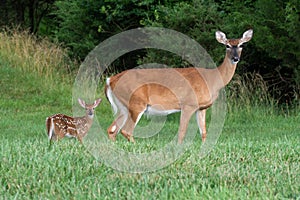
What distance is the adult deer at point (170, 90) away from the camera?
11.0 meters

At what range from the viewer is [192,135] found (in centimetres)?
1207

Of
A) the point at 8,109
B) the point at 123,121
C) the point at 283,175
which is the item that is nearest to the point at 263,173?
the point at 283,175

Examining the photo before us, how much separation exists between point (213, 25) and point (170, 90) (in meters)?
6.82

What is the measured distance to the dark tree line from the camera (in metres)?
15.4

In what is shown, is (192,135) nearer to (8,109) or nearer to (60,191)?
(8,109)

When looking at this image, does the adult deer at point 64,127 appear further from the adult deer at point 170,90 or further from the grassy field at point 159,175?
the grassy field at point 159,175

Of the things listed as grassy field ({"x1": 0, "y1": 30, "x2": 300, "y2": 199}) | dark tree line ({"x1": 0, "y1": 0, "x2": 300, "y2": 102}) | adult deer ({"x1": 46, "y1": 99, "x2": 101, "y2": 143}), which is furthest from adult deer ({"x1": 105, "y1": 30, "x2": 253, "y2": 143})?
dark tree line ({"x1": 0, "y1": 0, "x2": 300, "y2": 102})

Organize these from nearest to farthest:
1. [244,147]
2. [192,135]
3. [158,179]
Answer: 1. [158,179]
2. [244,147]
3. [192,135]

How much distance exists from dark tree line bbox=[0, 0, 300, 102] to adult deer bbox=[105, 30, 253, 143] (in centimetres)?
422

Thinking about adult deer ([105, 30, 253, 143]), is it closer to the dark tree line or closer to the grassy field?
the grassy field

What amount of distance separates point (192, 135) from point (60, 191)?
21.7 feet

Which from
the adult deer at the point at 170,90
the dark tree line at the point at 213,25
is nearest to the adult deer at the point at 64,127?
the adult deer at the point at 170,90

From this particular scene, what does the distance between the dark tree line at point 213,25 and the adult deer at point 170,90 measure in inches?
166

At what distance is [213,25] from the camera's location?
1770cm
